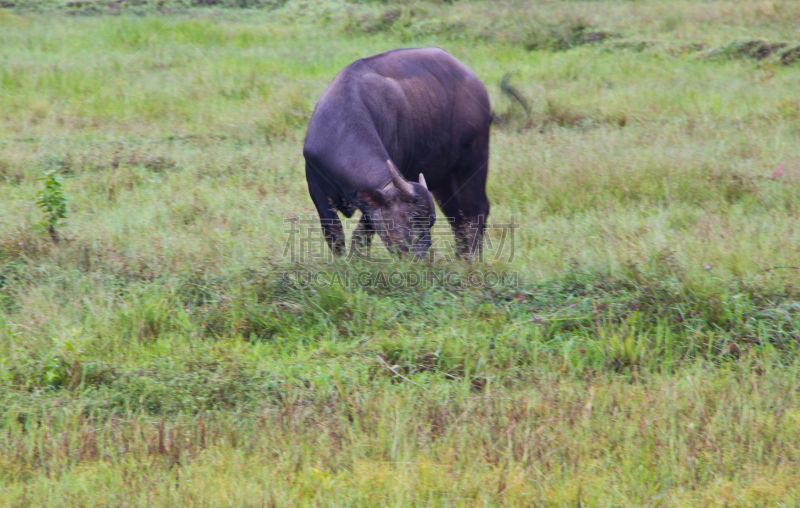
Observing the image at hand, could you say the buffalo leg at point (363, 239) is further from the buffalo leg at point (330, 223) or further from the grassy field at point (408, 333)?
the grassy field at point (408, 333)

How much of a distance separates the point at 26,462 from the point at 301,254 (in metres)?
2.36

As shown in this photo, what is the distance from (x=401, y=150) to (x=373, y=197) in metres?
1.16

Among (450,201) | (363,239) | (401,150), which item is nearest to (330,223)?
(363,239)

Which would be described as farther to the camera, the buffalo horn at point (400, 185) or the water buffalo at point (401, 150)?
the water buffalo at point (401, 150)

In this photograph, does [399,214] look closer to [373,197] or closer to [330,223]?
[373,197]

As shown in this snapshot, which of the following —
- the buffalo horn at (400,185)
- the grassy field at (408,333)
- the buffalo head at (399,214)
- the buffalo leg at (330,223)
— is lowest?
the grassy field at (408,333)

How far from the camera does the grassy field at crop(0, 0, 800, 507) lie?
303 centimetres

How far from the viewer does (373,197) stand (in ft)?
15.0

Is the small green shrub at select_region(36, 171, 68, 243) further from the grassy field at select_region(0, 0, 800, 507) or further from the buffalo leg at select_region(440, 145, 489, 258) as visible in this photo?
the buffalo leg at select_region(440, 145, 489, 258)

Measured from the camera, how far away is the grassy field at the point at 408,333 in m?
3.03

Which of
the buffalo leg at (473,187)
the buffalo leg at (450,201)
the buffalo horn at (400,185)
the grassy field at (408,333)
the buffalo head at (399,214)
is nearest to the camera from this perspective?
the grassy field at (408,333)

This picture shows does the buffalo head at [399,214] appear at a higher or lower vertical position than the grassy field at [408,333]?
higher

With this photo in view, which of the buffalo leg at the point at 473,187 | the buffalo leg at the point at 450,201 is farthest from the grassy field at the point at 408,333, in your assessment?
the buffalo leg at the point at 450,201

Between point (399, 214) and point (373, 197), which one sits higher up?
point (373, 197)
